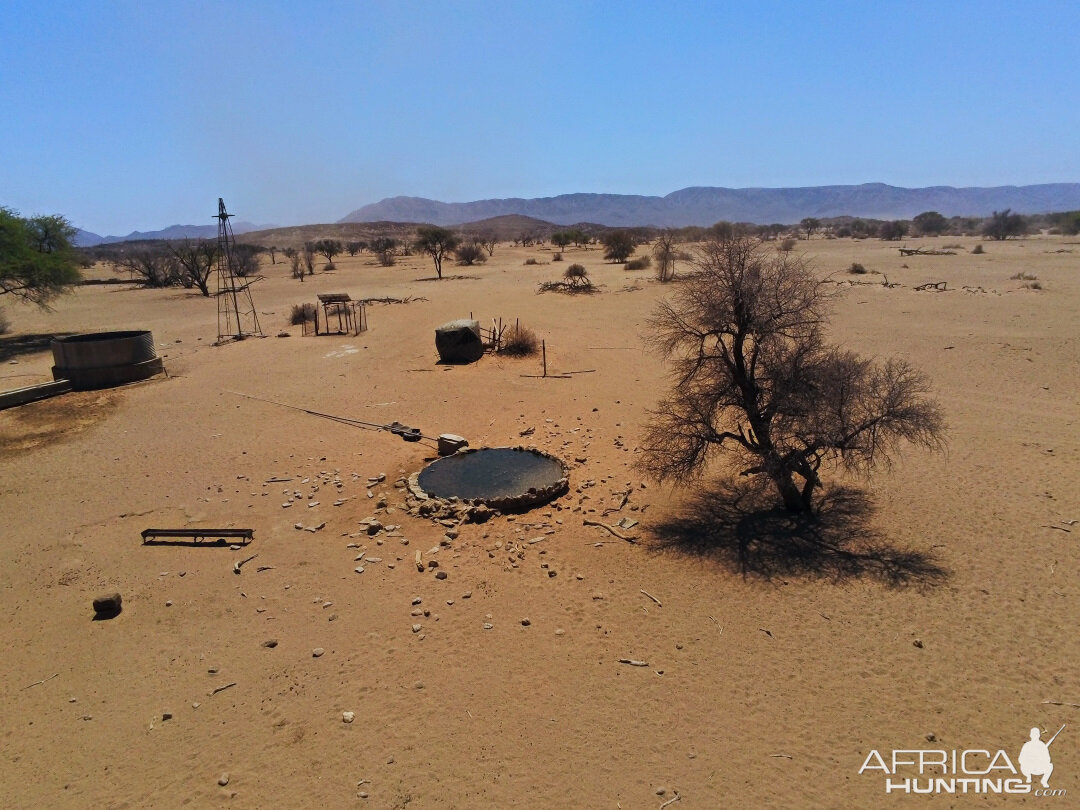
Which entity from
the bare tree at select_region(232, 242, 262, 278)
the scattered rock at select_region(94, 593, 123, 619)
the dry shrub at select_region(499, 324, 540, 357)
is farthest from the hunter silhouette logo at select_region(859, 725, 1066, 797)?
the bare tree at select_region(232, 242, 262, 278)

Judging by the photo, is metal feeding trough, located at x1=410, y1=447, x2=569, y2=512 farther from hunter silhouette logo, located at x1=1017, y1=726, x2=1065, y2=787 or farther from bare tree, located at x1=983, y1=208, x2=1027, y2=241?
bare tree, located at x1=983, y1=208, x2=1027, y2=241

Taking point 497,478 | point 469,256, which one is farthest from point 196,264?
point 497,478

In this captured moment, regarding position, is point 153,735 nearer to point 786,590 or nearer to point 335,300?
point 786,590

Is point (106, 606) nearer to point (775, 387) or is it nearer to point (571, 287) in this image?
point (775, 387)

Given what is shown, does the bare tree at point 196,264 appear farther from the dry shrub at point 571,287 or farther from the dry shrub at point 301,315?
the dry shrub at point 571,287

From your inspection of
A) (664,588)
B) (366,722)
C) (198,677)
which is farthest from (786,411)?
(198,677)

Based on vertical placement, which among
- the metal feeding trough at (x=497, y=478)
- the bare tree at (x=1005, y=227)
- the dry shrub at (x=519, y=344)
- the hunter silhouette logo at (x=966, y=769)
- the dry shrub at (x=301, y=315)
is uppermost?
the bare tree at (x=1005, y=227)

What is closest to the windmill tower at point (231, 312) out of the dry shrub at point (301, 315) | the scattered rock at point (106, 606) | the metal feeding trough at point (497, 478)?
the dry shrub at point (301, 315)
